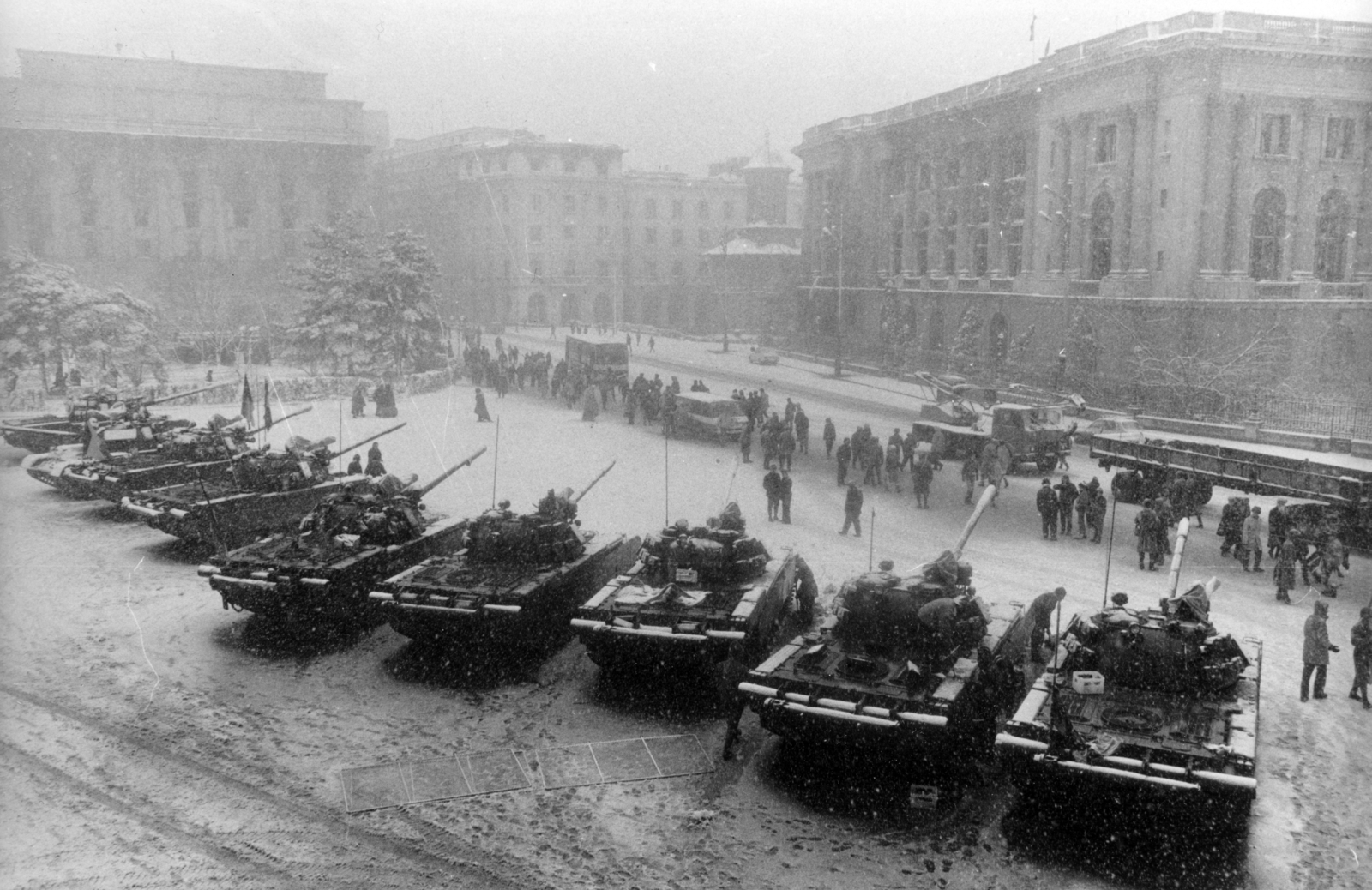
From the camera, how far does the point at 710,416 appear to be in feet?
90.5

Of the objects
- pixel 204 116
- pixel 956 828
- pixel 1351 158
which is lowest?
pixel 956 828

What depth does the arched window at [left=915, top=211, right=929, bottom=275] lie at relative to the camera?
161ft

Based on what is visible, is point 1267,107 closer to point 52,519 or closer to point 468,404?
point 468,404

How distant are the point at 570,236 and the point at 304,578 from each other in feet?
131

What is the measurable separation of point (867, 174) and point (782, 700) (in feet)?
154

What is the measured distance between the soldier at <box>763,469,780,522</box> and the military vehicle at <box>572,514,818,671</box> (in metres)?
5.64

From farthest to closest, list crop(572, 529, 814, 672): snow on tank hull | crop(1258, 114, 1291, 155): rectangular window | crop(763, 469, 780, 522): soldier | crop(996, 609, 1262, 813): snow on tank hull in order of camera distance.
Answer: crop(1258, 114, 1291, 155): rectangular window, crop(763, 469, 780, 522): soldier, crop(572, 529, 814, 672): snow on tank hull, crop(996, 609, 1262, 813): snow on tank hull

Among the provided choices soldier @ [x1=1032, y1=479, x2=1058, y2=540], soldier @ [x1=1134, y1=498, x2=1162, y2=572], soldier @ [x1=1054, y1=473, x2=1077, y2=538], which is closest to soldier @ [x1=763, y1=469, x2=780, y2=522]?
soldier @ [x1=1032, y1=479, x2=1058, y2=540]

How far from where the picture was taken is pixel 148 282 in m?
51.8

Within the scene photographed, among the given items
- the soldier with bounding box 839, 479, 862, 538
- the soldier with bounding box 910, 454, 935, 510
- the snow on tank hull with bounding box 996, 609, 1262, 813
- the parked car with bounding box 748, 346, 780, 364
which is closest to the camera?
the snow on tank hull with bounding box 996, 609, 1262, 813

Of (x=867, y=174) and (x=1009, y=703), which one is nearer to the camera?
(x=1009, y=703)

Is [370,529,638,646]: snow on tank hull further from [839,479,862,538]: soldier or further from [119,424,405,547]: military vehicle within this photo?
[839,479,862,538]: soldier

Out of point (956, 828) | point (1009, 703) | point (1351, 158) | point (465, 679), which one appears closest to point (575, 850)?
point (956, 828)

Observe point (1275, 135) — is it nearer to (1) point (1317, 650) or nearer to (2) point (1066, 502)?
(2) point (1066, 502)
